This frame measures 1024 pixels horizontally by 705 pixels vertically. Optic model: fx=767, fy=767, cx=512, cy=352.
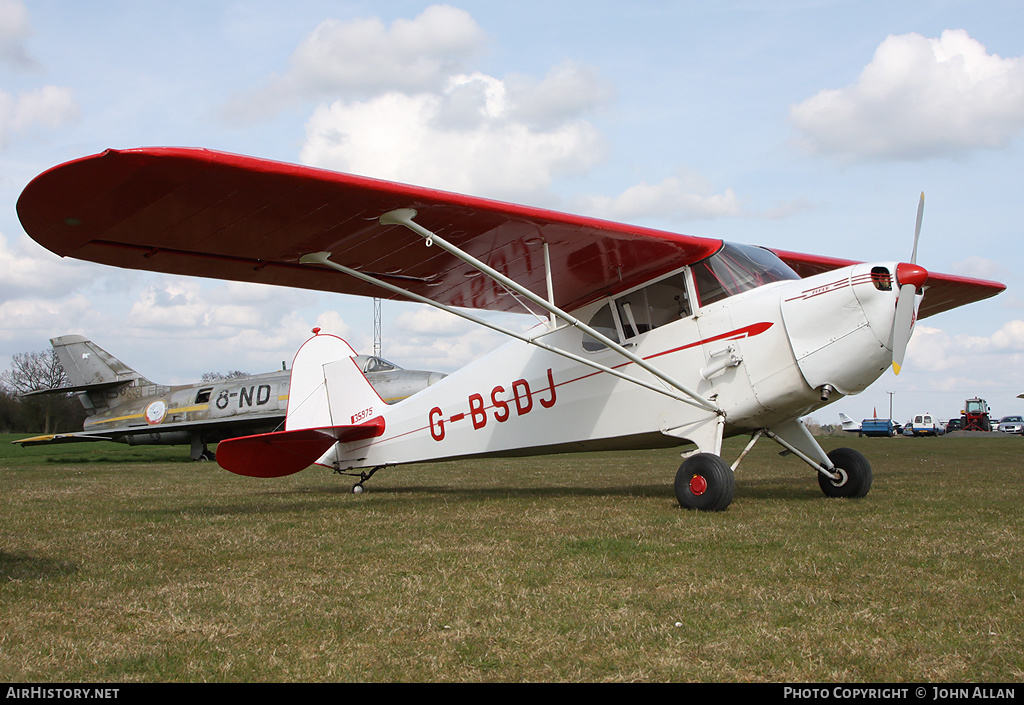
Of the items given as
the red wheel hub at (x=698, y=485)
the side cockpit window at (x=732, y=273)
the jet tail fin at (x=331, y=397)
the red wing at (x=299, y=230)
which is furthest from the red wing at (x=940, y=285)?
the jet tail fin at (x=331, y=397)

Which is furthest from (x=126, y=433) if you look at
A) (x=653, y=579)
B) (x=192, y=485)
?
(x=653, y=579)

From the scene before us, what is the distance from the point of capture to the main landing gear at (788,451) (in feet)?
22.1

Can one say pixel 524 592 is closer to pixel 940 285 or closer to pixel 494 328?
pixel 494 328

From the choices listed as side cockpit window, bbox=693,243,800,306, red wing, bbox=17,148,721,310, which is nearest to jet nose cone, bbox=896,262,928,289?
side cockpit window, bbox=693,243,800,306

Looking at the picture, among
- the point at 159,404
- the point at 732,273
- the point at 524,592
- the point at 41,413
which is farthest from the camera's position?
the point at 41,413

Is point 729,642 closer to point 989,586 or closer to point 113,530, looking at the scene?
point 989,586

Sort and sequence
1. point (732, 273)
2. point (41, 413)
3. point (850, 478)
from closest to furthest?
point (732, 273) → point (850, 478) → point (41, 413)

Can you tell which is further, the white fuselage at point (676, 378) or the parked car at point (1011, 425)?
the parked car at point (1011, 425)

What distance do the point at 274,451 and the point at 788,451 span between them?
19.0ft

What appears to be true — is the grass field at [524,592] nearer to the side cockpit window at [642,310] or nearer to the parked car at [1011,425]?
the side cockpit window at [642,310]

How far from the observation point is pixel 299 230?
269 inches

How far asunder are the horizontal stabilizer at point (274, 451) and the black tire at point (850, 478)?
581 centimetres

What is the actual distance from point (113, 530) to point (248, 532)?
1.25 meters

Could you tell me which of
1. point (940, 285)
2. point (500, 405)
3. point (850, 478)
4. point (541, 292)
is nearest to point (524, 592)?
point (850, 478)
